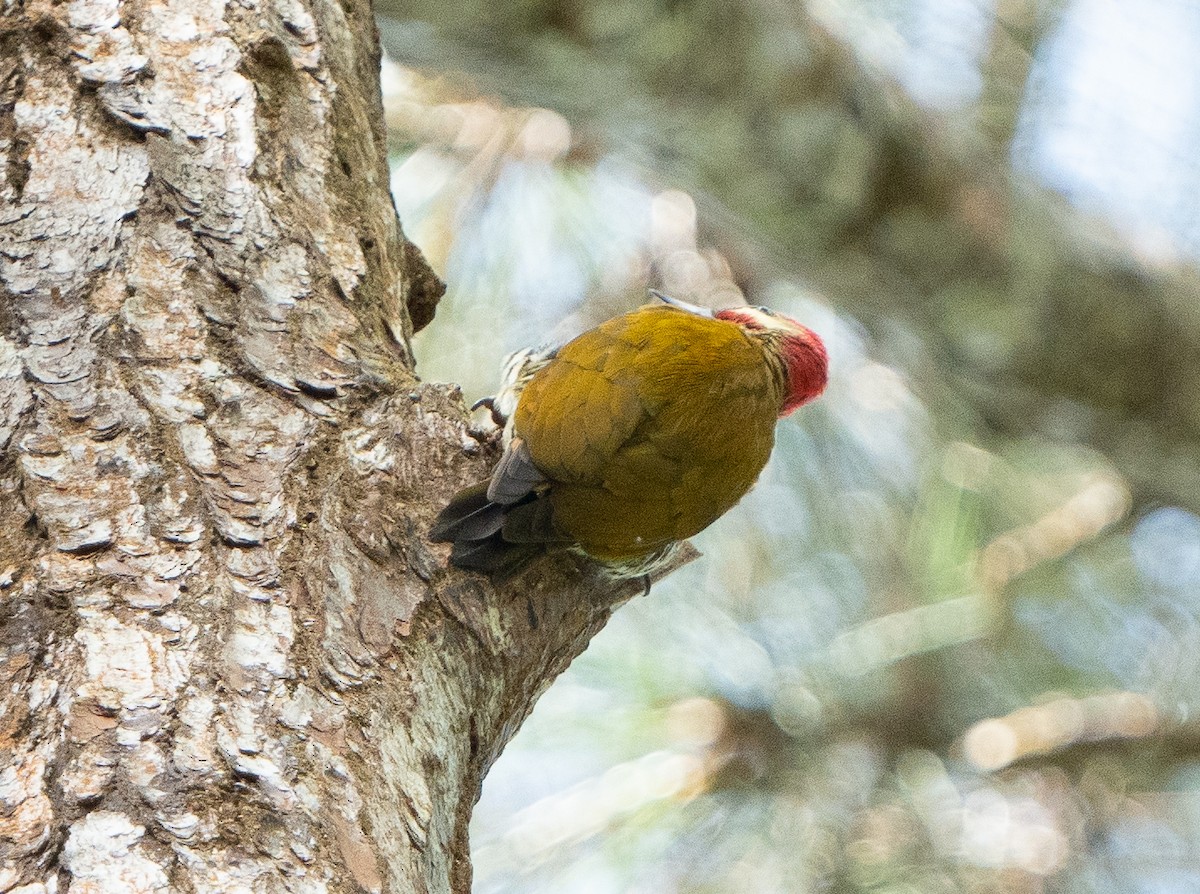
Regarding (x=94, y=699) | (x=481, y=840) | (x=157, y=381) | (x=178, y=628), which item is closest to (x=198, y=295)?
(x=157, y=381)

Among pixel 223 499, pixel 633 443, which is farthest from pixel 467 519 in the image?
pixel 633 443

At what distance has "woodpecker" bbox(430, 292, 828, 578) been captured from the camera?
1893 mm

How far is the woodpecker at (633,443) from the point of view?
74.5 inches

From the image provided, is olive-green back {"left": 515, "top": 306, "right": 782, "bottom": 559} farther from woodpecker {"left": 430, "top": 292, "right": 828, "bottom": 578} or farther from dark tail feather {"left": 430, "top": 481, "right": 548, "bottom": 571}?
dark tail feather {"left": 430, "top": 481, "right": 548, "bottom": 571}

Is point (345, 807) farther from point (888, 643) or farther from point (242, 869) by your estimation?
point (888, 643)

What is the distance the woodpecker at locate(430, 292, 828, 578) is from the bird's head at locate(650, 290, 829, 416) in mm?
291

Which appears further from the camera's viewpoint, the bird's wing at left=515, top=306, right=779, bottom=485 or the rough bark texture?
the bird's wing at left=515, top=306, right=779, bottom=485

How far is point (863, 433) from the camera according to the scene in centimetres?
353

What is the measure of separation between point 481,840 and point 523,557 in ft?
5.15

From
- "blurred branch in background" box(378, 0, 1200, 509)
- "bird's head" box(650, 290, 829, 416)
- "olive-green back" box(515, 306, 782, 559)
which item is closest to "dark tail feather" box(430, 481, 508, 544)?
"olive-green back" box(515, 306, 782, 559)

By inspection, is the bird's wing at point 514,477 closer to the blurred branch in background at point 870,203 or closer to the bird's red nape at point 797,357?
the bird's red nape at point 797,357

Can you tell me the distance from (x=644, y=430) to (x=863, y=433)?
5.46 feet

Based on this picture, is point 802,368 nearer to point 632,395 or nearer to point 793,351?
point 793,351

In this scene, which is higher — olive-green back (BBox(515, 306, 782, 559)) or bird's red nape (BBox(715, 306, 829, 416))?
olive-green back (BBox(515, 306, 782, 559))
